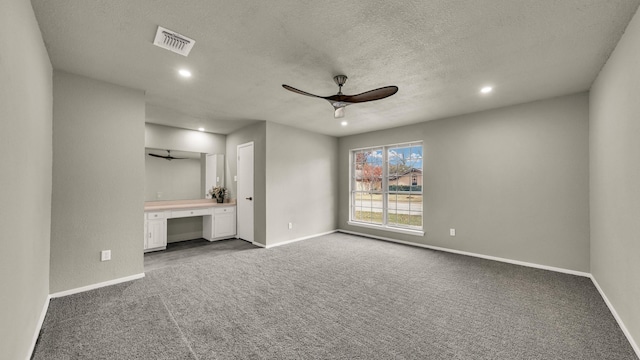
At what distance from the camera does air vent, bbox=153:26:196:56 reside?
207 centimetres

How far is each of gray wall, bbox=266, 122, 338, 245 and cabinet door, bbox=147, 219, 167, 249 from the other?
1.95 meters

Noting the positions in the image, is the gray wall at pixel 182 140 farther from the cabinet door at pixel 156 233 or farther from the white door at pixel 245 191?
the cabinet door at pixel 156 233

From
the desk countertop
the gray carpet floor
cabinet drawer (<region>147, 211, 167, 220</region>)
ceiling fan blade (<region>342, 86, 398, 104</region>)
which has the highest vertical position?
ceiling fan blade (<region>342, 86, 398, 104</region>)

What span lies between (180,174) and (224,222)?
1.44m

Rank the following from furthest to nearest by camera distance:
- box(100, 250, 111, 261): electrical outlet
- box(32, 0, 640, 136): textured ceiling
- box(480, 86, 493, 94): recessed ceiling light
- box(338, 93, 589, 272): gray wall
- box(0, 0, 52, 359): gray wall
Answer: box(338, 93, 589, 272): gray wall
box(480, 86, 493, 94): recessed ceiling light
box(100, 250, 111, 261): electrical outlet
box(32, 0, 640, 136): textured ceiling
box(0, 0, 52, 359): gray wall

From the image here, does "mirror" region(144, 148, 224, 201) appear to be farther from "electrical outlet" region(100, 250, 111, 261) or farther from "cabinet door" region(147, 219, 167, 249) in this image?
"electrical outlet" region(100, 250, 111, 261)

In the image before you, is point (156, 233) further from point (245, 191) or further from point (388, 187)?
point (388, 187)

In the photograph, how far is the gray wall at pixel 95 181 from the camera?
2.71 metres

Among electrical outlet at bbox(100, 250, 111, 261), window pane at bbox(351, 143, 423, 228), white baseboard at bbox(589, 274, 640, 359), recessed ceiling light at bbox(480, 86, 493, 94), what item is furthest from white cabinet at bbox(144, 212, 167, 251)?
white baseboard at bbox(589, 274, 640, 359)

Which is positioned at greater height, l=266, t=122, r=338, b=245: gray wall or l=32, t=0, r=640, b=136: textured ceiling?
l=32, t=0, r=640, b=136: textured ceiling

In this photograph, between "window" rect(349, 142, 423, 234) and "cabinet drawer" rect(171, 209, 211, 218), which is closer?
"cabinet drawer" rect(171, 209, 211, 218)

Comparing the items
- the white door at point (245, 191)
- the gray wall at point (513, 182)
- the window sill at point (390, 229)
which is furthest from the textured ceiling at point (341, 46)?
the window sill at point (390, 229)

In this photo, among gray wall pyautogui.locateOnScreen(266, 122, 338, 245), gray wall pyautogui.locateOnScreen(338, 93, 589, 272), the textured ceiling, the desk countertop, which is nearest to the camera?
the textured ceiling

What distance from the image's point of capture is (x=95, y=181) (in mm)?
2908
